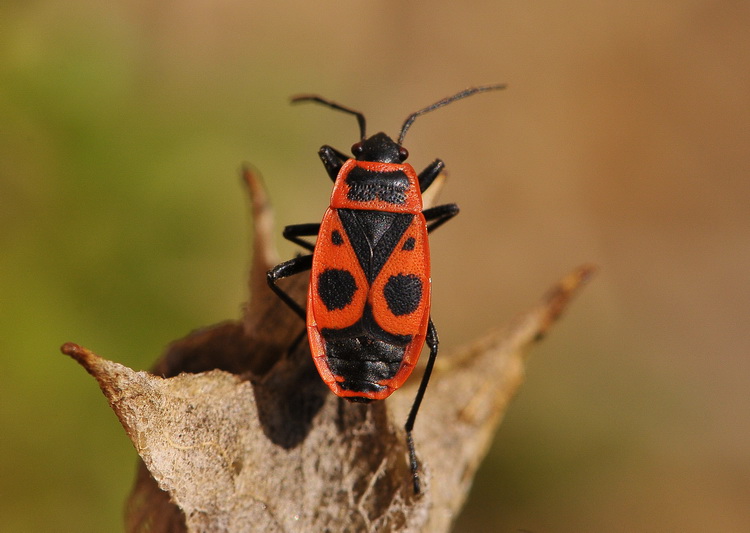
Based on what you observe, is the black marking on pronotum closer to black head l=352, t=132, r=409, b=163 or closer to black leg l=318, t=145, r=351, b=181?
black head l=352, t=132, r=409, b=163

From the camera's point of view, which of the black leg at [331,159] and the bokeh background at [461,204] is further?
the bokeh background at [461,204]

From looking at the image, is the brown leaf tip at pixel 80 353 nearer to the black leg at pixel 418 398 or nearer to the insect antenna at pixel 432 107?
the black leg at pixel 418 398

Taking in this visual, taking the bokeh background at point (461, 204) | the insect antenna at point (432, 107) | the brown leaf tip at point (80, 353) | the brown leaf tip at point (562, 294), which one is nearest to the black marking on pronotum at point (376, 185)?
the insect antenna at point (432, 107)

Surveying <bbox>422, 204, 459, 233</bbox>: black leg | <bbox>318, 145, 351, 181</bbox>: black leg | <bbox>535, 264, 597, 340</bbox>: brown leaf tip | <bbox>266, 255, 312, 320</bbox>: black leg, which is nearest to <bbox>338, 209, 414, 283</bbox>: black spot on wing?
<bbox>266, 255, 312, 320</bbox>: black leg

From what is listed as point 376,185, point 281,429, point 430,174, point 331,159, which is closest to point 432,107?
point 430,174

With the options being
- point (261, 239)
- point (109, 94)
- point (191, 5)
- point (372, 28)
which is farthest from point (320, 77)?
point (261, 239)

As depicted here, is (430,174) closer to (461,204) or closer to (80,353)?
(80,353)

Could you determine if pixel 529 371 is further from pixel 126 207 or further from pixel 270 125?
pixel 126 207
